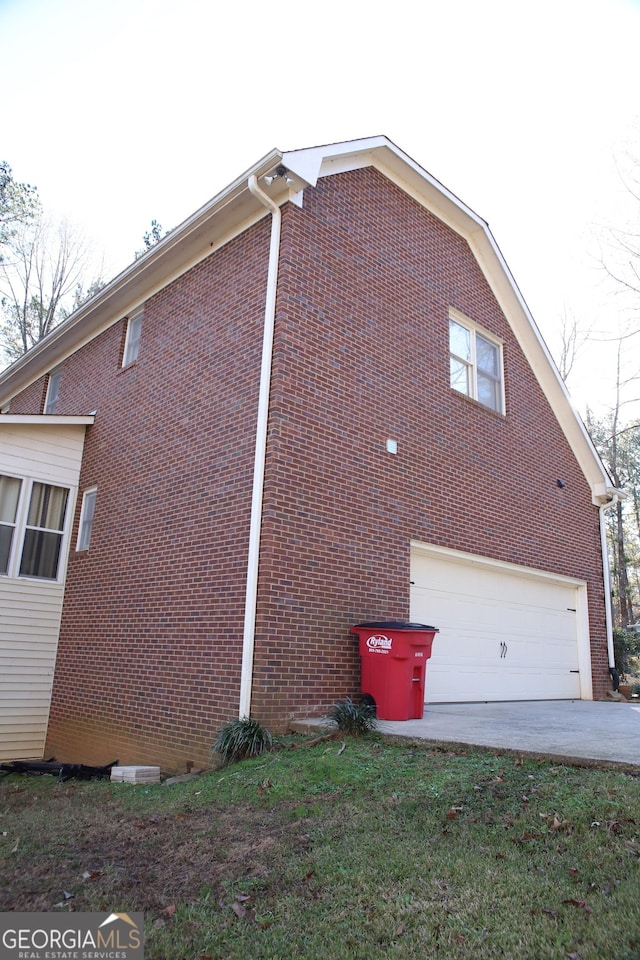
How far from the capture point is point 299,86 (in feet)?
29.6

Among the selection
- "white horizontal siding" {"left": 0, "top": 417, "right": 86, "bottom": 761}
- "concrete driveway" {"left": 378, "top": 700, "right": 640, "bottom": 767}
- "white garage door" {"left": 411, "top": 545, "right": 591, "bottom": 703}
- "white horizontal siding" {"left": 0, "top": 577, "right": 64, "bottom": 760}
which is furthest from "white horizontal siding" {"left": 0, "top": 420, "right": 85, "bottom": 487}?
"concrete driveway" {"left": 378, "top": 700, "right": 640, "bottom": 767}

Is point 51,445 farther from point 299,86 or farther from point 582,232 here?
point 582,232

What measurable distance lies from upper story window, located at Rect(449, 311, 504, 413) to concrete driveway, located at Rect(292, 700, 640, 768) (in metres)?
4.85

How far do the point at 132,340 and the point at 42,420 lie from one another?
199 centimetres

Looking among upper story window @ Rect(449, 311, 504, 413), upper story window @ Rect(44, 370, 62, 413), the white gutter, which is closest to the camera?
upper story window @ Rect(449, 311, 504, 413)

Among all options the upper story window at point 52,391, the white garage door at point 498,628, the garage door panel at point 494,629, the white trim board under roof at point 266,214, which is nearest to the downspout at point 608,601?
the white trim board under roof at point 266,214

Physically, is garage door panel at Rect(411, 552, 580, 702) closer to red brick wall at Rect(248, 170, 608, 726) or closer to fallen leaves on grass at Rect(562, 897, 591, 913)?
red brick wall at Rect(248, 170, 608, 726)

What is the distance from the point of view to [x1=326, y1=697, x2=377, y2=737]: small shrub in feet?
21.5

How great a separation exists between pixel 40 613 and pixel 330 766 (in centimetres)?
671

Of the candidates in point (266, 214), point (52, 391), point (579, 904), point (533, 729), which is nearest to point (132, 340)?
point (52, 391)

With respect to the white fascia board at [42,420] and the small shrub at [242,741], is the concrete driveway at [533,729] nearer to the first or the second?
the small shrub at [242,741]

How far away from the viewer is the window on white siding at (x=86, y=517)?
1101cm

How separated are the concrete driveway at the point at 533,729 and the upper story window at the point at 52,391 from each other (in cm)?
926

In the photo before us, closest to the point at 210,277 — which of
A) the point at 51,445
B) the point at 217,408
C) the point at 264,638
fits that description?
the point at 217,408
